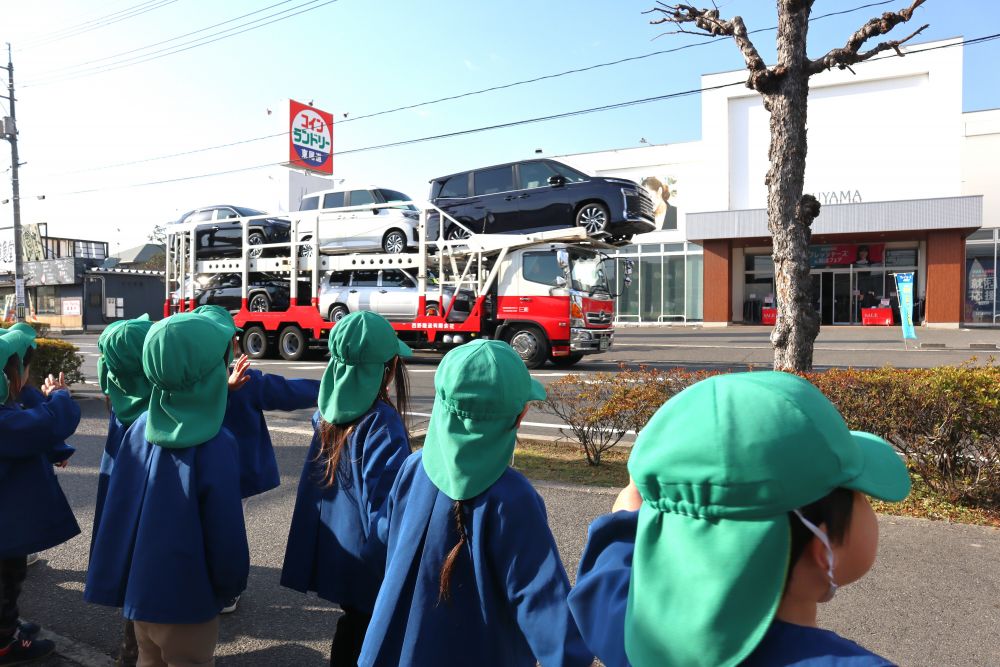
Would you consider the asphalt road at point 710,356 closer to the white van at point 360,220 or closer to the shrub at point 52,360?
the white van at point 360,220

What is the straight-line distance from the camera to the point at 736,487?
1.02 m

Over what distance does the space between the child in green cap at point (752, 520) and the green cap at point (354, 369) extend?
181cm

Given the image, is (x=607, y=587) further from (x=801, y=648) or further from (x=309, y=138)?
(x=309, y=138)

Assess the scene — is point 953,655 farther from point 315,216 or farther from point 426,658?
point 315,216

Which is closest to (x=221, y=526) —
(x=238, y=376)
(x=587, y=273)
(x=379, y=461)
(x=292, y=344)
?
(x=379, y=461)

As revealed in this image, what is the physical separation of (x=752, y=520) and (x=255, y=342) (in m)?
18.9

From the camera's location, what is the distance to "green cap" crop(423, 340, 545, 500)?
6.03 feet

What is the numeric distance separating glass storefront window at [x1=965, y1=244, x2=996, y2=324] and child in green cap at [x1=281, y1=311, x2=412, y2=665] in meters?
34.6

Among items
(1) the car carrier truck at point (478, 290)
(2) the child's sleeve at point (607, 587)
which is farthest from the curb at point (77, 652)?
(1) the car carrier truck at point (478, 290)

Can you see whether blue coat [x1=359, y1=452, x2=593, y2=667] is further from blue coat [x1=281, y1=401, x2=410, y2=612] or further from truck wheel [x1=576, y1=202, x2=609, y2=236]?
truck wheel [x1=576, y1=202, x2=609, y2=236]

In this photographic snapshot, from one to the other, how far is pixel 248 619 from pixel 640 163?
1326 inches

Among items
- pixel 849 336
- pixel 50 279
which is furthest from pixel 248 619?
pixel 50 279

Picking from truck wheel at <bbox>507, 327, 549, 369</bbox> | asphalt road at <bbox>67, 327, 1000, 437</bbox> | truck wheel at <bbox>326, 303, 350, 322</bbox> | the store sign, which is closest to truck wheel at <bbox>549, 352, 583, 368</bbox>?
asphalt road at <bbox>67, 327, 1000, 437</bbox>

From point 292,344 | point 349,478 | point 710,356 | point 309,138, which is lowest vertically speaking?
point 710,356
